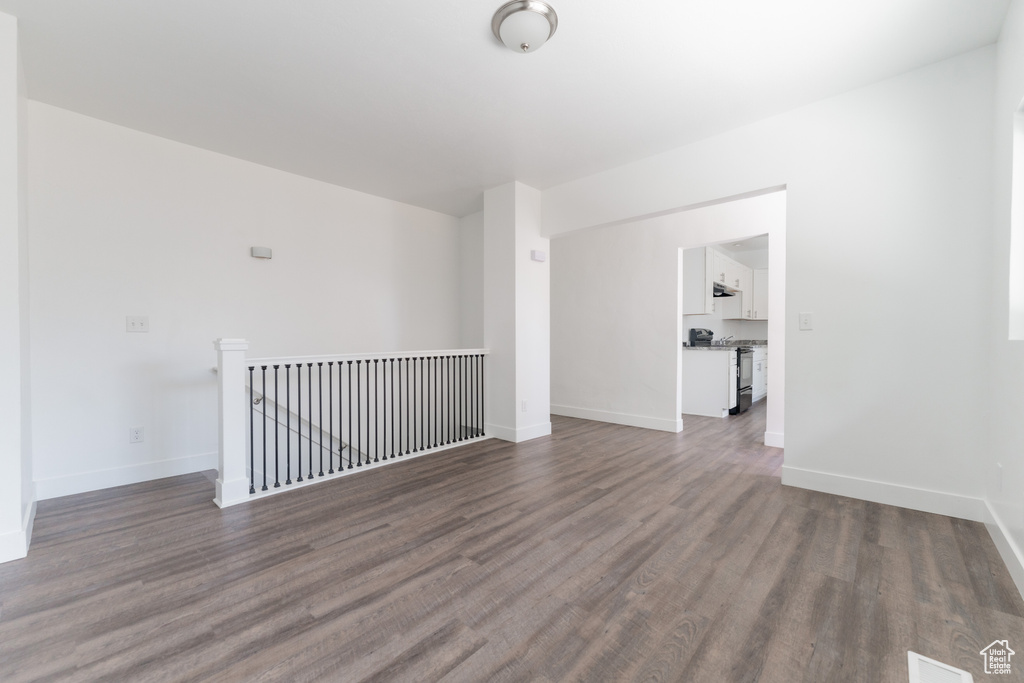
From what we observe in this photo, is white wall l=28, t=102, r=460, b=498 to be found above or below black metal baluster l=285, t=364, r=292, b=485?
above

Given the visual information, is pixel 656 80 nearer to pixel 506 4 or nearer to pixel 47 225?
pixel 506 4

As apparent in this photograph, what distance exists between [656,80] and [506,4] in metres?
1.09

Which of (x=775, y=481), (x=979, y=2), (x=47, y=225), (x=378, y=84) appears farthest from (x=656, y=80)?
(x=47, y=225)

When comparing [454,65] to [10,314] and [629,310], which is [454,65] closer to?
[10,314]

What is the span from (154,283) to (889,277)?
5.19 m

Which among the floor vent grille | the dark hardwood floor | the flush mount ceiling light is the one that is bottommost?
the dark hardwood floor

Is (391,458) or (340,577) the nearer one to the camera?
(340,577)

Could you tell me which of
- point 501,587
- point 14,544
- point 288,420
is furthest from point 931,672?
point 14,544

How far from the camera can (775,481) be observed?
304cm

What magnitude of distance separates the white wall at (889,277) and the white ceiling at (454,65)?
0.80ft

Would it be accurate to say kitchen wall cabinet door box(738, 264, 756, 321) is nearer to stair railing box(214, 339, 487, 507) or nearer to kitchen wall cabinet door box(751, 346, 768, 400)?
kitchen wall cabinet door box(751, 346, 768, 400)

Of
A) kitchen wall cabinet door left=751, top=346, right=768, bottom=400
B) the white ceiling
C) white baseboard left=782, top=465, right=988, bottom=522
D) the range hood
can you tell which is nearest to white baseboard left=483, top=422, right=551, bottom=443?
white baseboard left=782, top=465, right=988, bottom=522

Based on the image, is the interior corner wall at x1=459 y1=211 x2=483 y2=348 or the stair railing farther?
the interior corner wall at x1=459 y1=211 x2=483 y2=348

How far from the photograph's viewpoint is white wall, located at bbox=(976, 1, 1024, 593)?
1793 millimetres
